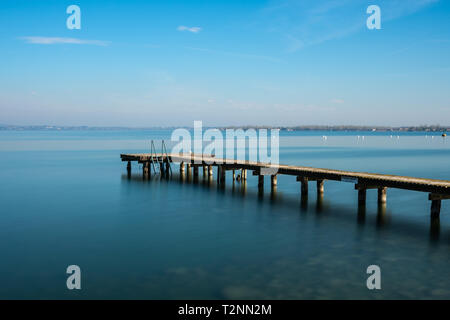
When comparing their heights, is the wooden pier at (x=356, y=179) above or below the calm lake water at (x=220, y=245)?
above

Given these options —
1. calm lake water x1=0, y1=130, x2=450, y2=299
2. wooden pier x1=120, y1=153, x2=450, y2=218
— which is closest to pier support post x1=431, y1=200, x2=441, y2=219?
wooden pier x1=120, y1=153, x2=450, y2=218

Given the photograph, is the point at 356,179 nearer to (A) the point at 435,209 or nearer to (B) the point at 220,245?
(A) the point at 435,209

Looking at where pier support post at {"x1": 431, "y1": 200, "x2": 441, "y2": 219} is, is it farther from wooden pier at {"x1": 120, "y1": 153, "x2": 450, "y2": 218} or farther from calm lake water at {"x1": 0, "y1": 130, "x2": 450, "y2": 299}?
calm lake water at {"x1": 0, "y1": 130, "x2": 450, "y2": 299}

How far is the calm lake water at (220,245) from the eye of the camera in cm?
1359

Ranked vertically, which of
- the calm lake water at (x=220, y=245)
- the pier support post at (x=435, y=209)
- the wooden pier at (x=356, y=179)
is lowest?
the calm lake water at (x=220, y=245)

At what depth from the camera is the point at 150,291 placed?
13.3 meters

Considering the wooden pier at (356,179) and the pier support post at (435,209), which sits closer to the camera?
the wooden pier at (356,179)

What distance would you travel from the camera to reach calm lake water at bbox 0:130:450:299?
44.6 feet

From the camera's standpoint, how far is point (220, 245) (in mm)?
18609

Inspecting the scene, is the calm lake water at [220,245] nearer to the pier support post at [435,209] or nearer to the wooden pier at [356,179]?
the pier support post at [435,209]

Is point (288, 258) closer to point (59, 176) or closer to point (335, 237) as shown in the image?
point (335, 237)

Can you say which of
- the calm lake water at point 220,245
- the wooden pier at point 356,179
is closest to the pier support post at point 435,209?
the wooden pier at point 356,179
